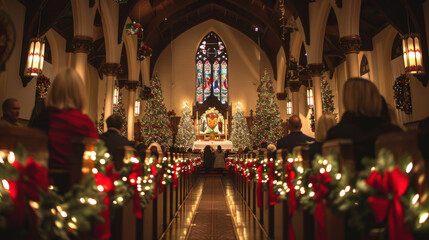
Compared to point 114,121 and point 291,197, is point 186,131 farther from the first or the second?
point 291,197

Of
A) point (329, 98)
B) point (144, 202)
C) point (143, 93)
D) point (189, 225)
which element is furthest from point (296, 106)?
point (144, 202)

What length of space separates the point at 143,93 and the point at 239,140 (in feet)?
26.2

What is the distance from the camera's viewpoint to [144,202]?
291 centimetres

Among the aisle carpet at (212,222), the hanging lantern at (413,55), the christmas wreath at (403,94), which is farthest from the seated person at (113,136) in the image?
the christmas wreath at (403,94)

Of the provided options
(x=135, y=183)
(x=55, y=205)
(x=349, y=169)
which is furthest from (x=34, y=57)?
(x=349, y=169)

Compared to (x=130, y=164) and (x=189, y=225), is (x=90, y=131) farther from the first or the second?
(x=189, y=225)

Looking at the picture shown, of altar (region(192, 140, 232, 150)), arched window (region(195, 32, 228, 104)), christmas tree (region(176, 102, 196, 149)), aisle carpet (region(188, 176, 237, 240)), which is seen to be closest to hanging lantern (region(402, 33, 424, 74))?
aisle carpet (region(188, 176, 237, 240))

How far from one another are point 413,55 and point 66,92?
7.57m

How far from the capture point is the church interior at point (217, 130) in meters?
1.44

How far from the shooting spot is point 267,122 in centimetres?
1681

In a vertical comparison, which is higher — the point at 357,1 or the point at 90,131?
the point at 357,1

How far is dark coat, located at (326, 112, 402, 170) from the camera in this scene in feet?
6.30

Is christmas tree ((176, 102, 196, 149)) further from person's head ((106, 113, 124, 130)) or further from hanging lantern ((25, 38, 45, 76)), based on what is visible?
person's head ((106, 113, 124, 130))

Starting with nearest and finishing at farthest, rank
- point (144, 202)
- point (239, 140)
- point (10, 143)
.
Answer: point (10, 143), point (144, 202), point (239, 140)
